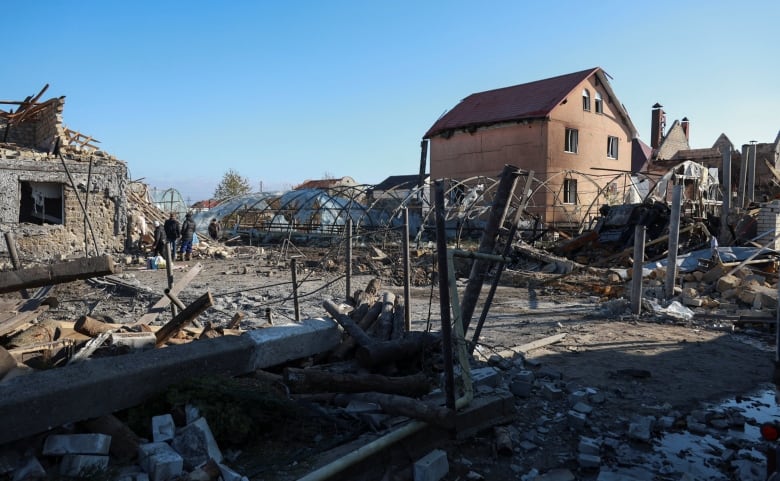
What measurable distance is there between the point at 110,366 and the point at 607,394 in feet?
15.8

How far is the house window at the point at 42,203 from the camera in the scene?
17125 millimetres

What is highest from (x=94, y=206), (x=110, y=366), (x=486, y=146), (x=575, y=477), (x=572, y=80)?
(x=572, y=80)

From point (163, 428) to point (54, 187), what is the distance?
54.4 feet

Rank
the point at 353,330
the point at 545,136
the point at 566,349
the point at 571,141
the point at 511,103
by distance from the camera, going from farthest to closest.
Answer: the point at 511,103, the point at 571,141, the point at 545,136, the point at 566,349, the point at 353,330

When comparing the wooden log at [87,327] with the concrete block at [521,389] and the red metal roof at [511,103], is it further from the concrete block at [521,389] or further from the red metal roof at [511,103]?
the red metal roof at [511,103]

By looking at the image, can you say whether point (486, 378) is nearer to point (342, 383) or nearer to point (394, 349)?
point (394, 349)

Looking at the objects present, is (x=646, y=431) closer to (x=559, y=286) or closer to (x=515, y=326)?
(x=515, y=326)

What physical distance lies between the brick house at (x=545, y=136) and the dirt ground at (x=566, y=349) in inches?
632

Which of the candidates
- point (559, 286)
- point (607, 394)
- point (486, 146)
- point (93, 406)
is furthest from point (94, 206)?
point (486, 146)

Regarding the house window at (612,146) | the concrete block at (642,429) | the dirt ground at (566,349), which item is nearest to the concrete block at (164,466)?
the dirt ground at (566,349)

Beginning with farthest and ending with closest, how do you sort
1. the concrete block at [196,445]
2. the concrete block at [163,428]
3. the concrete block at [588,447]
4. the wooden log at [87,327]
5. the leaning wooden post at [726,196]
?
1. the leaning wooden post at [726,196]
2. the wooden log at [87,327]
3. the concrete block at [588,447]
4. the concrete block at [163,428]
5. the concrete block at [196,445]

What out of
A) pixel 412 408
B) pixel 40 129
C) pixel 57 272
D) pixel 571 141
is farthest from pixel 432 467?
pixel 571 141

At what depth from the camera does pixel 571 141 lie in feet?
102

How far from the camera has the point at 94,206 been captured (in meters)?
17.8
